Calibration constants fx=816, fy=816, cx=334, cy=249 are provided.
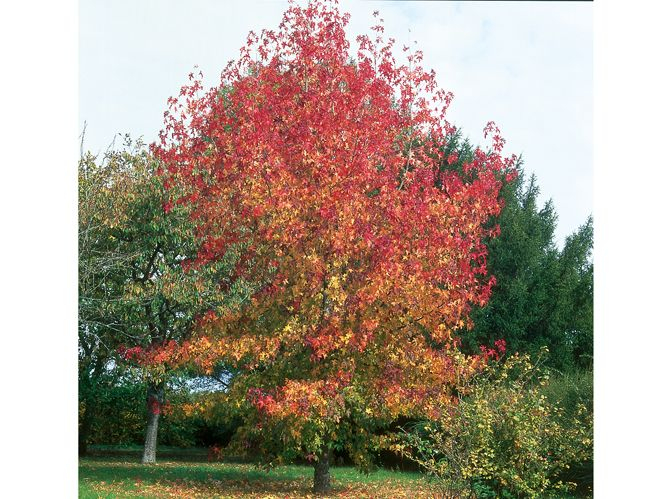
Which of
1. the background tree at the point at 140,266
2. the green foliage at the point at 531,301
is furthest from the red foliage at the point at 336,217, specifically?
the green foliage at the point at 531,301

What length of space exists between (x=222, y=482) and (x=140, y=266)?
350 centimetres

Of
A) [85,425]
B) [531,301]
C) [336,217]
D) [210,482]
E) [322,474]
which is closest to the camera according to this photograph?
[336,217]

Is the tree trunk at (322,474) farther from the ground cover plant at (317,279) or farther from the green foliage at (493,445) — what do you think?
the green foliage at (493,445)

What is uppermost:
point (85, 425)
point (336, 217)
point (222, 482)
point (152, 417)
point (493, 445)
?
point (336, 217)

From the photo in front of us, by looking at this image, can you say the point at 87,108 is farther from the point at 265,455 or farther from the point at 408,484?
the point at 408,484

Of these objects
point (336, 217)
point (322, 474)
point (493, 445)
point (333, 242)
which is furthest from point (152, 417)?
point (493, 445)

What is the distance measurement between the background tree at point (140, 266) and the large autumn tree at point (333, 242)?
4.86 feet

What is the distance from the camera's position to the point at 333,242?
846 cm

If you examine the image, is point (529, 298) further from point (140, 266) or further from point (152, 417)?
point (140, 266)

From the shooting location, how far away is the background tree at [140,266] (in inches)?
435

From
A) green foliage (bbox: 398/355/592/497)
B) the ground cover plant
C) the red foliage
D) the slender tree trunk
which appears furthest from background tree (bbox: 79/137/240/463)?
green foliage (bbox: 398/355/592/497)

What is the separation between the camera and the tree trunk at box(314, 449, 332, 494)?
959 centimetres

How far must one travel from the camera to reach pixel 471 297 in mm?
8867
